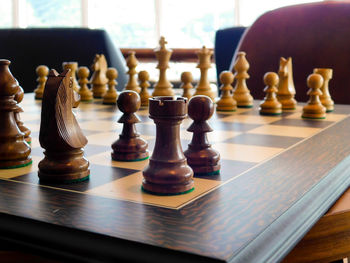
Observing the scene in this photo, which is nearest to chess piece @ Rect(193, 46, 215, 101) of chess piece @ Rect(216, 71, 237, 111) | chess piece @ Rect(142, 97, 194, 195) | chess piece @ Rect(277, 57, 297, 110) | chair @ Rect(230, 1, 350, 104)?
chess piece @ Rect(216, 71, 237, 111)

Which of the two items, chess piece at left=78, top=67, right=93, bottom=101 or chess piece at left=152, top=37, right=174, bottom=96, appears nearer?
chess piece at left=152, top=37, right=174, bottom=96

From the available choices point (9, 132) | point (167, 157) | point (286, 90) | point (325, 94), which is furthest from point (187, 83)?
point (167, 157)

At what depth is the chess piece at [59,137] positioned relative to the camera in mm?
838

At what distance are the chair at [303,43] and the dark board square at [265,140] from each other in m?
1.48

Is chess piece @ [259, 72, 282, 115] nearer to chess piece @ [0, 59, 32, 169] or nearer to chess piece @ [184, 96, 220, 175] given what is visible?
chess piece @ [184, 96, 220, 175]

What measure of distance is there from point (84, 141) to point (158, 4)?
7.50 m

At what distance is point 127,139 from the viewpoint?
1.02m

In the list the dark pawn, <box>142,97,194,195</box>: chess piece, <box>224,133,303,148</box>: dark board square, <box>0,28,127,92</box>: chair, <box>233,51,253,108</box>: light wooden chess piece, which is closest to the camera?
<box>142,97,194,195</box>: chess piece

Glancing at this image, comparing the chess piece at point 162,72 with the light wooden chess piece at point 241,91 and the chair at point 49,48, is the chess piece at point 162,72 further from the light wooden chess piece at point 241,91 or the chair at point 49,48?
the chair at point 49,48

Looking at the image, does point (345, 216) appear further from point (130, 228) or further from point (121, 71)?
point (121, 71)

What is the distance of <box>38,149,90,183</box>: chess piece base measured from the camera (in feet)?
2.74

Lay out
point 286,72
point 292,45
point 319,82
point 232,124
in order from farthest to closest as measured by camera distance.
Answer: point 292,45 → point 286,72 → point 319,82 → point 232,124

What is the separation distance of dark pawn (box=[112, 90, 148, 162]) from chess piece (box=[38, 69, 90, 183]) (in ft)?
0.51

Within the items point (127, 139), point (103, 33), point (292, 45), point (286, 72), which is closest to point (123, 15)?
point (103, 33)
